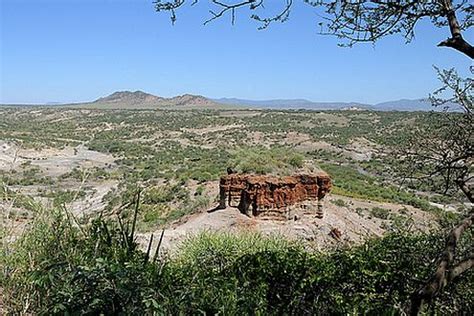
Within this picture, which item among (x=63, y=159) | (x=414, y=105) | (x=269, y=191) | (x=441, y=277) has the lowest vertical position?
(x=63, y=159)

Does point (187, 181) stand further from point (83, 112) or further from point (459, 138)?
point (83, 112)

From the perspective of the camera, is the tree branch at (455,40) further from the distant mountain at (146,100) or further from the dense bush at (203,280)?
the distant mountain at (146,100)

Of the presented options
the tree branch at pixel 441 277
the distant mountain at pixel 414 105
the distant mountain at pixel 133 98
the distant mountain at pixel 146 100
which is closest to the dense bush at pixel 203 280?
the tree branch at pixel 441 277

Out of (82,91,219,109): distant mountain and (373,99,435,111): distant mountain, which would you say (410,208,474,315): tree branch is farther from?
(82,91,219,109): distant mountain

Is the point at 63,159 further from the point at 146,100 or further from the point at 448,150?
the point at 146,100

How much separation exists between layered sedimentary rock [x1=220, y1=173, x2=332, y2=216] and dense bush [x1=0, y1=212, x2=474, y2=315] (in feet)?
30.9

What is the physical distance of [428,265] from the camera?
5184mm

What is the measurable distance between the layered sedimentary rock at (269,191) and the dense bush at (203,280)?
9425 millimetres

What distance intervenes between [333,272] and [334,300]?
55cm

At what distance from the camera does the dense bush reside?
3.22m

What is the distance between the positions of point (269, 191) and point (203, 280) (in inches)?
449

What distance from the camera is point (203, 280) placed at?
14.3ft

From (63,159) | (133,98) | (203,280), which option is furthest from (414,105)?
(133,98)

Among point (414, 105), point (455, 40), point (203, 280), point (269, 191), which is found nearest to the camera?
point (455, 40)
